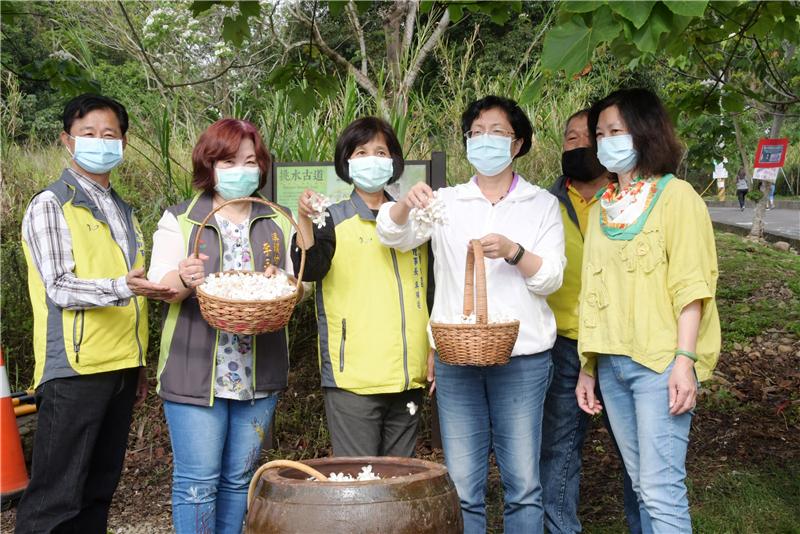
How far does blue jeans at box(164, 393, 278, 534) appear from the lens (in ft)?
10.6

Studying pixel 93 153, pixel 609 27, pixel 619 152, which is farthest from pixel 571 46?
pixel 93 153

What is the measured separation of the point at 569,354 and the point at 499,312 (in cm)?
59

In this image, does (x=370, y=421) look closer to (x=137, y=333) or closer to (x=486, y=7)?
(x=137, y=333)

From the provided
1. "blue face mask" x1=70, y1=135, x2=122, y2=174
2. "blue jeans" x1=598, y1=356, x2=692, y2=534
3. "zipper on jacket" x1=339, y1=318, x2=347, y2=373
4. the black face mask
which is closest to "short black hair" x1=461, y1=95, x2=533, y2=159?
the black face mask

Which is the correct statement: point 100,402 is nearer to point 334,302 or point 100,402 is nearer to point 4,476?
point 334,302

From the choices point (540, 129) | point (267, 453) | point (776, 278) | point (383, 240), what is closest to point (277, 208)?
point (383, 240)

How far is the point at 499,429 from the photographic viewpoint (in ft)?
10.8

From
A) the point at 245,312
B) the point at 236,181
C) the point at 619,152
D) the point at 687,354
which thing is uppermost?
the point at 619,152

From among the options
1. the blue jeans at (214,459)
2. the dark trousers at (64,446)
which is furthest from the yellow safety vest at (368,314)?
the dark trousers at (64,446)

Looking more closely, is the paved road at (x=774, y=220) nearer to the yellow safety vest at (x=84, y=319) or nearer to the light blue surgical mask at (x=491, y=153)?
the light blue surgical mask at (x=491, y=153)

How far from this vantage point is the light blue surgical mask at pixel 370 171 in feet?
11.0

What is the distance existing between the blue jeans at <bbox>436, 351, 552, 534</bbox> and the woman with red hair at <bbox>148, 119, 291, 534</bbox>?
73 centimetres

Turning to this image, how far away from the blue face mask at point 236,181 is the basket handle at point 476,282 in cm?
97

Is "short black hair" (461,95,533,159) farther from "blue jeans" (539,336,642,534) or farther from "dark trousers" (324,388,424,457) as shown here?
"dark trousers" (324,388,424,457)
